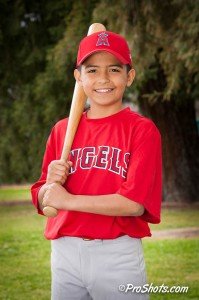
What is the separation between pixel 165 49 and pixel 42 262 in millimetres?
5013

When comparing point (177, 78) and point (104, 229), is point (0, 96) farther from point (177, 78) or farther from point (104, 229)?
point (104, 229)

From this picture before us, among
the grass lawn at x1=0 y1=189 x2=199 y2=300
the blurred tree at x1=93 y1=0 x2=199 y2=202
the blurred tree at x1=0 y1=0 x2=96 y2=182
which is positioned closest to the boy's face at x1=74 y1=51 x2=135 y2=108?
the grass lawn at x1=0 y1=189 x2=199 y2=300

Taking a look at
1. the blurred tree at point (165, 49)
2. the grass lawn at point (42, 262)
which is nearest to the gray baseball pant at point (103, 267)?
the grass lawn at point (42, 262)

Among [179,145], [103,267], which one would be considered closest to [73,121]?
[103,267]

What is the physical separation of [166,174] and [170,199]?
659 mm

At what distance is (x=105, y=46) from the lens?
2.84m

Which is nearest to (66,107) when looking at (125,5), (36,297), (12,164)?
(12,164)

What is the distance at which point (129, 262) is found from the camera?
279 cm

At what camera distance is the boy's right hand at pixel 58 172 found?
2787 mm

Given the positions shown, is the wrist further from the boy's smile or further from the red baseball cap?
the red baseball cap

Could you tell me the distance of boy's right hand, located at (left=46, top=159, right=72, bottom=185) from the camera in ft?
9.14

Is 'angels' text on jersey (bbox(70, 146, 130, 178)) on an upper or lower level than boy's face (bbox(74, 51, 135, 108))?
lower

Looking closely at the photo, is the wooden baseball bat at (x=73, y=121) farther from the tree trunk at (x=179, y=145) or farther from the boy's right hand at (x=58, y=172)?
the tree trunk at (x=179, y=145)

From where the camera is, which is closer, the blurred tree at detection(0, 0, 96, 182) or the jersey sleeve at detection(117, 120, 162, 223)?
the jersey sleeve at detection(117, 120, 162, 223)
